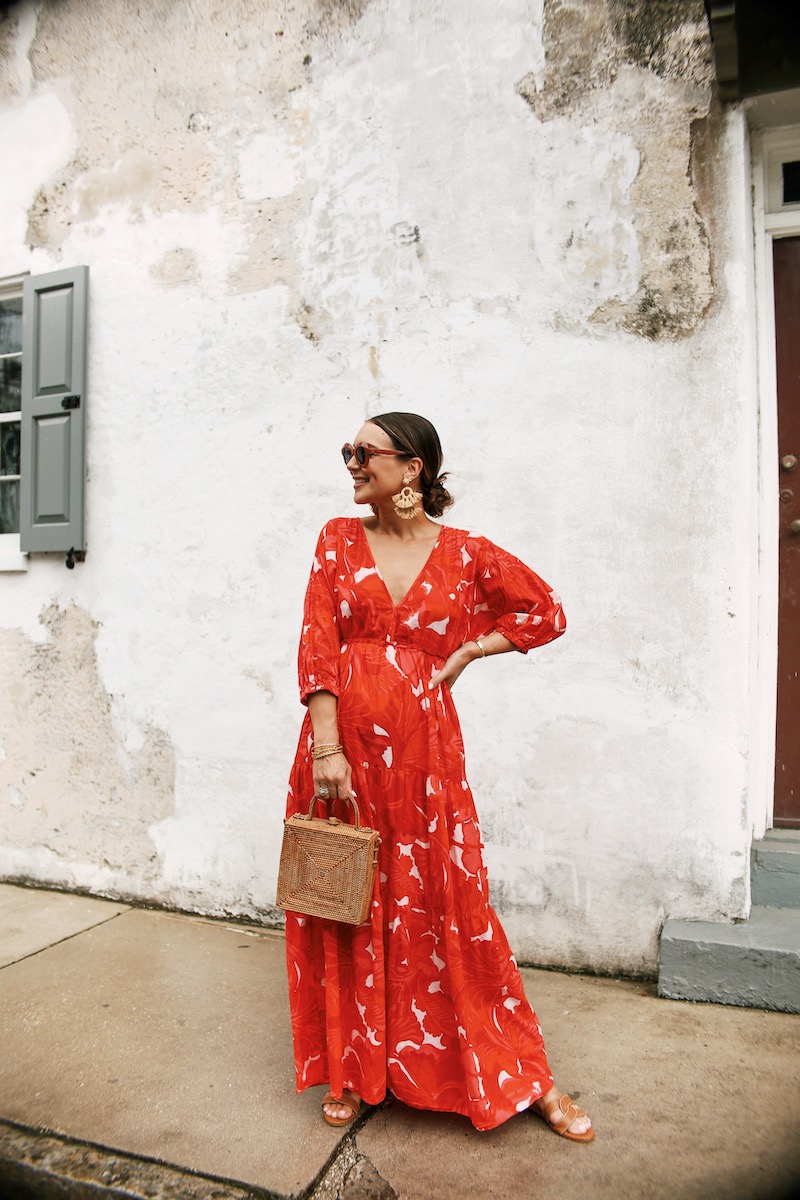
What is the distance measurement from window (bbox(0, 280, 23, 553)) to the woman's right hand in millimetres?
3163

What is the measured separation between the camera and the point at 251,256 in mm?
4055

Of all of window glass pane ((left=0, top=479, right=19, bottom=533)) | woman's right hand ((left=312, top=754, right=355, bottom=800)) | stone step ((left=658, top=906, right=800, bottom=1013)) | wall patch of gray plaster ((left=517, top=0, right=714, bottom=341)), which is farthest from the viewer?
window glass pane ((left=0, top=479, right=19, bottom=533))

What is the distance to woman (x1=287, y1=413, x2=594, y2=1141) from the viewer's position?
237 centimetres

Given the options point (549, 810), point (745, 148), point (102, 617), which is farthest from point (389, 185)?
point (549, 810)

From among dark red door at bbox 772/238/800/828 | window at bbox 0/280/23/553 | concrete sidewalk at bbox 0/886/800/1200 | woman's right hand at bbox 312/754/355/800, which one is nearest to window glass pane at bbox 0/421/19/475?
window at bbox 0/280/23/553

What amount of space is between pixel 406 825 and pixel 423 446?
1.03 meters

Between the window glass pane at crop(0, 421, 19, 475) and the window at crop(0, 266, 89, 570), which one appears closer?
the window at crop(0, 266, 89, 570)

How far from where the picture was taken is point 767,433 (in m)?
3.50

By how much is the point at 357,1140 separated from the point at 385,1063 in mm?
215

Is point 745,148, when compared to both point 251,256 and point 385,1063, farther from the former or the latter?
point 385,1063

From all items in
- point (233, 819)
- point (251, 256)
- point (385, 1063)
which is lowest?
point (385, 1063)

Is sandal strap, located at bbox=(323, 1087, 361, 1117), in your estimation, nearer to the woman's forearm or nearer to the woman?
the woman

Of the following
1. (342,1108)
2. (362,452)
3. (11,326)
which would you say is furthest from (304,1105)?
(11,326)

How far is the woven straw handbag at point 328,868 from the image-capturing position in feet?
7.41
